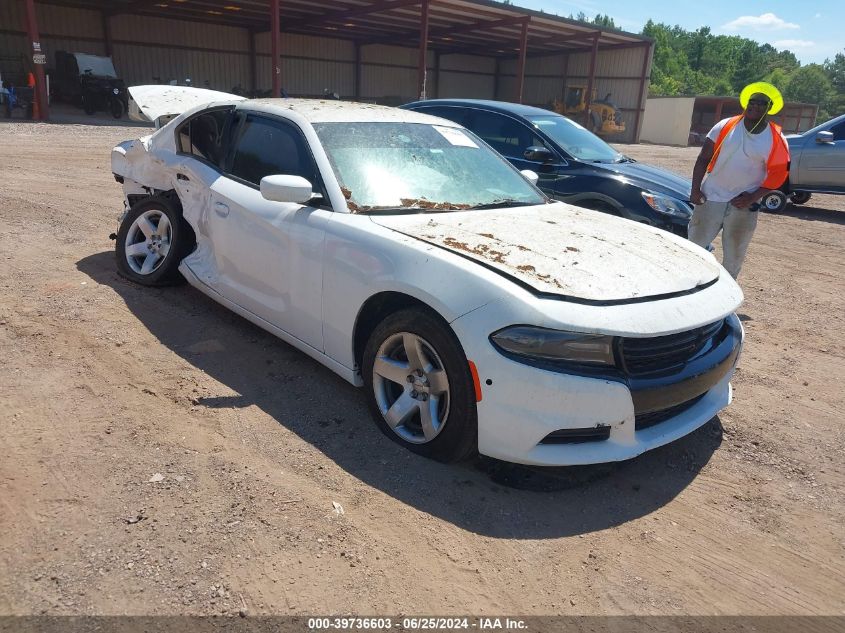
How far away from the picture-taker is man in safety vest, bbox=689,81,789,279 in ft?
17.0

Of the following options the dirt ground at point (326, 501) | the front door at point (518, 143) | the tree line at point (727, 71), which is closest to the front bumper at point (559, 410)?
the dirt ground at point (326, 501)

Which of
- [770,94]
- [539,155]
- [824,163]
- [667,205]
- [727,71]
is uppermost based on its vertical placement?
[727,71]

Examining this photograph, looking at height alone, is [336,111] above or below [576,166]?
above

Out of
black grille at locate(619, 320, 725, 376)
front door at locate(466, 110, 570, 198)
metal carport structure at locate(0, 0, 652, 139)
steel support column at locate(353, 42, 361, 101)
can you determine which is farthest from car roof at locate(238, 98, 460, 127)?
steel support column at locate(353, 42, 361, 101)

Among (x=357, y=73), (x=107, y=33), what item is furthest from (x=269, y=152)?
(x=357, y=73)

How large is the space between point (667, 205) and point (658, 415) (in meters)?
4.09

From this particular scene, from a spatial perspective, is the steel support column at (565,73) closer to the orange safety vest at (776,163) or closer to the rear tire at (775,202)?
the rear tire at (775,202)

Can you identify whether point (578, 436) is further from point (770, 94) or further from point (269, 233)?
A: point (770, 94)

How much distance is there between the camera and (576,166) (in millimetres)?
6824

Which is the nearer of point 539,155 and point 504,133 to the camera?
point 539,155

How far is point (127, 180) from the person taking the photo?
5426 mm

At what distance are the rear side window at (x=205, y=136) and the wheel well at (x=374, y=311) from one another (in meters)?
1.94

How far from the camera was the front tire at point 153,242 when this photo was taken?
15.5 ft

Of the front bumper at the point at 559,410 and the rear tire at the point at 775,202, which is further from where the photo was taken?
the rear tire at the point at 775,202
